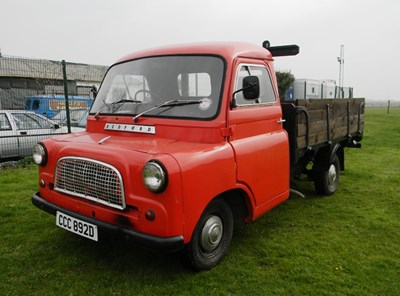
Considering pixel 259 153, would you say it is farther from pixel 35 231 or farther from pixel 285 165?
pixel 35 231

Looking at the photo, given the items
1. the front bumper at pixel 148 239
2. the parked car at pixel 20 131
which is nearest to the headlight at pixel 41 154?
the front bumper at pixel 148 239

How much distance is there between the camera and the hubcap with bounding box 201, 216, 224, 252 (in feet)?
10.6

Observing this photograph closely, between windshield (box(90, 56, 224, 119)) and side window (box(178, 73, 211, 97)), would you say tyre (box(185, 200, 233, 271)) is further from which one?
side window (box(178, 73, 211, 97))

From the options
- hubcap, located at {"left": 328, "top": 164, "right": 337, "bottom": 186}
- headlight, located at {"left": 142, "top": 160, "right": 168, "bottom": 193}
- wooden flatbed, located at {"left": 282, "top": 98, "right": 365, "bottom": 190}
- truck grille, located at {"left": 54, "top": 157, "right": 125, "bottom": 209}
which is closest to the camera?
headlight, located at {"left": 142, "top": 160, "right": 168, "bottom": 193}

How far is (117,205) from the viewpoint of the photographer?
2.95 m

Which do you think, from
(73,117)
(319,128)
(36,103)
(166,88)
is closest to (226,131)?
(166,88)

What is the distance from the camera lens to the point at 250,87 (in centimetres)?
346

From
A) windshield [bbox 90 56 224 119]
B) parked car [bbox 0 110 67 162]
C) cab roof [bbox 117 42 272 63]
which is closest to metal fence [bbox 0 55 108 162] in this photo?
parked car [bbox 0 110 67 162]

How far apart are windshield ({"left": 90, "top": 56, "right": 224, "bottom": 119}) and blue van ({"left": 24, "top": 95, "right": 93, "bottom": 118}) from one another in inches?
199

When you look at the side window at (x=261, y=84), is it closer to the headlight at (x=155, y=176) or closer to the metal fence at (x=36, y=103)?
the headlight at (x=155, y=176)

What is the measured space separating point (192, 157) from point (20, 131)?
6566 millimetres

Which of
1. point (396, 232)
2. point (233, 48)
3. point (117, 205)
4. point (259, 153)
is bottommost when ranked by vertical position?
point (396, 232)

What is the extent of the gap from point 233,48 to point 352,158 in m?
6.60

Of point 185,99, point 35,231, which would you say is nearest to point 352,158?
point 185,99
